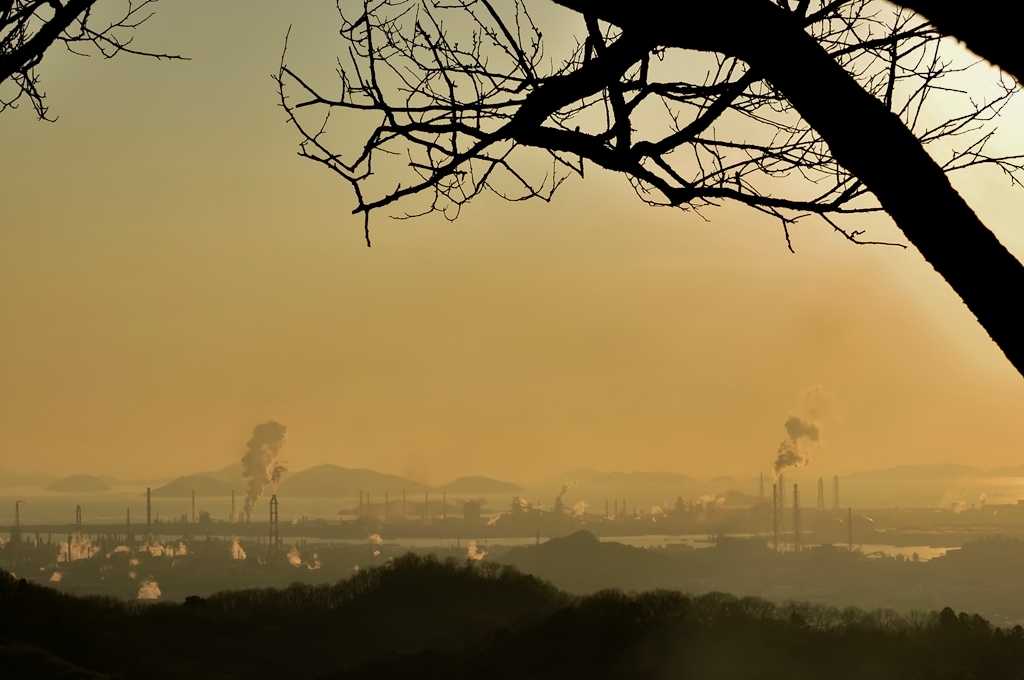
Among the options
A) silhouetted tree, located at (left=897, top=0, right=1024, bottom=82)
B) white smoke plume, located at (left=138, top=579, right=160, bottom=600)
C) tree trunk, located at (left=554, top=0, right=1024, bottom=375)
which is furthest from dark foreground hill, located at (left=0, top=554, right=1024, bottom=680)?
white smoke plume, located at (left=138, top=579, right=160, bottom=600)

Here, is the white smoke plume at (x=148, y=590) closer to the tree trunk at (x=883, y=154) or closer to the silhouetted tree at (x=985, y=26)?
the tree trunk at (x=883, y=154)

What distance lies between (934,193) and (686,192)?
168cm

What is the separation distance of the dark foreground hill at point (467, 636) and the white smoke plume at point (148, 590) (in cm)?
16697

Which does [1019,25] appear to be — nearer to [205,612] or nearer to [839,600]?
[205,612]

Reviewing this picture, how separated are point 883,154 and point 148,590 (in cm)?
19618

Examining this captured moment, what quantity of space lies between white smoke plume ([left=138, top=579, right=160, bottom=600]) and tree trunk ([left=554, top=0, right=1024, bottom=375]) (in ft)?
611

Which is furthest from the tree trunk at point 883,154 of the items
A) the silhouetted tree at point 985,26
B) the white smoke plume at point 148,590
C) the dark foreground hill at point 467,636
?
the white smoke plume at point 148,590

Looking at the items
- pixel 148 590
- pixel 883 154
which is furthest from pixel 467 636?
pixel 148 590

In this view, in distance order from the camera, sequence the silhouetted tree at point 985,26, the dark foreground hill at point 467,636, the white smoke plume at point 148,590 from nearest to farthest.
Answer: the silhouetted tree at point 985,26 → the dark foreground hill at point 467,636 → the white smoke plume at point 148,590

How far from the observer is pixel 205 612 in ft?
64.7

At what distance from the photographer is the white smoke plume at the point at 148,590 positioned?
579 feet

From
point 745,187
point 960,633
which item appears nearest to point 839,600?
point 960,633

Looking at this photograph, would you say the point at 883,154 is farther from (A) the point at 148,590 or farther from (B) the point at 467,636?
(A) the point at 148,590

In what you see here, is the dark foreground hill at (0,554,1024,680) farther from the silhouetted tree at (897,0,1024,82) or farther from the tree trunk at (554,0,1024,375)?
the silhouetted tree at (897,0,1024,82)
